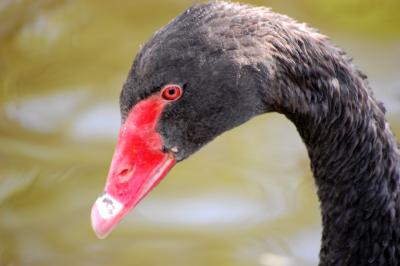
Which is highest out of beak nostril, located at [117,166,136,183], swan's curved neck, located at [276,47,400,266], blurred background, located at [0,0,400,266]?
blurred background, located at [0,0,400,266]

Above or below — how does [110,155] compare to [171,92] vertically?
above

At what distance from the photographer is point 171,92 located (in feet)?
10.9

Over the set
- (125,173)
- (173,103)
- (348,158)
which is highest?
(348,158)

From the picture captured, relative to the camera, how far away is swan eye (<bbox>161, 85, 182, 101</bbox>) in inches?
130

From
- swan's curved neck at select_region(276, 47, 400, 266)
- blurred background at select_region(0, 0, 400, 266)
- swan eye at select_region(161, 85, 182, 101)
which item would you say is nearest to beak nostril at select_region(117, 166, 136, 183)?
swan eye at select_region(161, 85, 182, 101)

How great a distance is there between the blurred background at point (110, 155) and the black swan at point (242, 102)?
4.01 feet

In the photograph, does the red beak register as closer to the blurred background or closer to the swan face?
the swan face

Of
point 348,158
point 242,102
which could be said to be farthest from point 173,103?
point 348,158

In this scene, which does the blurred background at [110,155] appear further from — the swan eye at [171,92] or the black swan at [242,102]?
the swan eye at [171,92]

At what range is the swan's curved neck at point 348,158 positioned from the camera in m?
3.44

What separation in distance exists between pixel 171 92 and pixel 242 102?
0.22 meters

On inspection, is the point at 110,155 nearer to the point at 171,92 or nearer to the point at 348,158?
the point at 348,158

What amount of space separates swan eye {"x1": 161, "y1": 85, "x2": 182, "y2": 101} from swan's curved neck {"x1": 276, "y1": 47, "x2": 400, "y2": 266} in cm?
30

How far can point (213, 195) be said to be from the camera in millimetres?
5109
